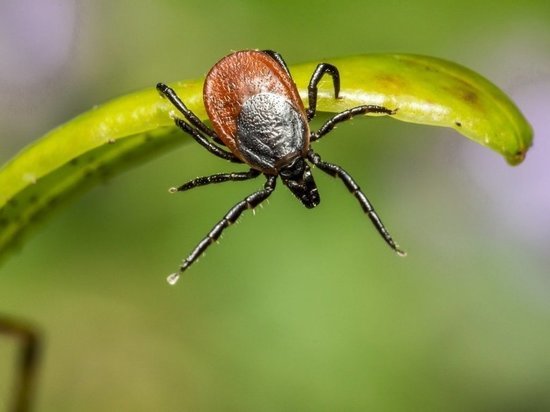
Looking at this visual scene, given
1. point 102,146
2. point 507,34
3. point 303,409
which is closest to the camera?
point 102,146

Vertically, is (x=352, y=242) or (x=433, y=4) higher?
(x=433, y=4)

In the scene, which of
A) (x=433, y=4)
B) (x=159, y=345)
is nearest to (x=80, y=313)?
(x=159, y=345)

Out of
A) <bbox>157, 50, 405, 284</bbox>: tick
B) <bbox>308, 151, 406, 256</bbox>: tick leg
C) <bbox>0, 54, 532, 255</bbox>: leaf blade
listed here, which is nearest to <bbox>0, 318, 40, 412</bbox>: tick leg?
<bbox>157, 50, 405, 284</bbox>: tick

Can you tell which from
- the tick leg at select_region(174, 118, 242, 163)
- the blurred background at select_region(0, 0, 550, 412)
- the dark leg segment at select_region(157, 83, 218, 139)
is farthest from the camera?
the blurred background at select_region(0, 0, 550, 412)

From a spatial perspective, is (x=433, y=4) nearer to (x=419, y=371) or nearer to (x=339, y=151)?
(x=339, y=151)

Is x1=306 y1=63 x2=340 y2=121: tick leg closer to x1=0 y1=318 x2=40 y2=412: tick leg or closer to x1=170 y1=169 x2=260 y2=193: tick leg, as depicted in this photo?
x1=170 y1=169 x2=260 y2=193: tick leg

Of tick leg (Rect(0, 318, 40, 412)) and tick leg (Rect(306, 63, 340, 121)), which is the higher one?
tick leg (Rect(0, 318, 40, 412))

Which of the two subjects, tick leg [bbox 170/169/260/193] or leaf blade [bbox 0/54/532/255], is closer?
leaf blade [bbox 0/54/532/255]
